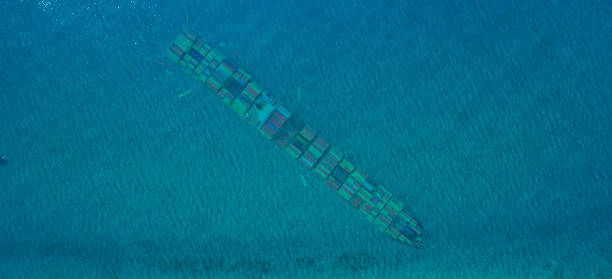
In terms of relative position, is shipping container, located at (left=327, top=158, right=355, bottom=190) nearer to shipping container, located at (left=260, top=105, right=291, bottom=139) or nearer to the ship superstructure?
the ship superstructure

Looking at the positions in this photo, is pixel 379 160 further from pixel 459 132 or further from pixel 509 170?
pixel 509 170

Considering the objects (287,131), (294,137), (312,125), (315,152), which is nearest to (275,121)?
(287,131)

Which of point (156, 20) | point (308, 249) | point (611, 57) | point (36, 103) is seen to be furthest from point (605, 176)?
point (36, 103)

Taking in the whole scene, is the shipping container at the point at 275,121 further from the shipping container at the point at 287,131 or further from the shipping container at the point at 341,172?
the shipping container at the point at 341,172

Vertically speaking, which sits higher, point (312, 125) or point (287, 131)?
point (312, 125)

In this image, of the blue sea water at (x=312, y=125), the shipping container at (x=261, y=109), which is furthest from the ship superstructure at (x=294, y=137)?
the blue sea water at (x=312, y=125)

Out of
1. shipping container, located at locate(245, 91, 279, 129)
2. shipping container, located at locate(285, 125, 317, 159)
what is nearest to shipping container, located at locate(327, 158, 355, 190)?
shipping container, located at locate(285, 125, 317, 159)

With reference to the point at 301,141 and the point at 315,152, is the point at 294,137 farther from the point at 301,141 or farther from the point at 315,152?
the point at 315,152
